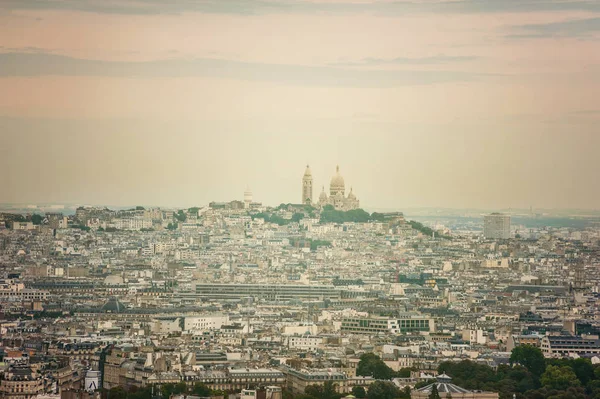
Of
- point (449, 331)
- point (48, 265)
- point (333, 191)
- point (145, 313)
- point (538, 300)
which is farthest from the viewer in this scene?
point (333, 191)

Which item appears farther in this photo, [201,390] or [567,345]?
[567,345]

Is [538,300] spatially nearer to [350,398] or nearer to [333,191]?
[350,398]

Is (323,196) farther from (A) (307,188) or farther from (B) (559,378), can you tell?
(B) (559,378)

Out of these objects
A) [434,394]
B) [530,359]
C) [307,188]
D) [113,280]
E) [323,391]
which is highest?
[307,188]

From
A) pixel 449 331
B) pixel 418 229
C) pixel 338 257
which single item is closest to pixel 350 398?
pixel 449 331

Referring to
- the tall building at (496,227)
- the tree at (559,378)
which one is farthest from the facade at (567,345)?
the tall building at (496,227)

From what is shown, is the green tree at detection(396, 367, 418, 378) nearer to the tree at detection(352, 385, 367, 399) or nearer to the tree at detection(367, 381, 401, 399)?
the tree at detection(352, 385, 367, 399)

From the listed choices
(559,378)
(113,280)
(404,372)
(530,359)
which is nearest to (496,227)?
(113,280)

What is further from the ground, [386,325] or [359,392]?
[386,325]
